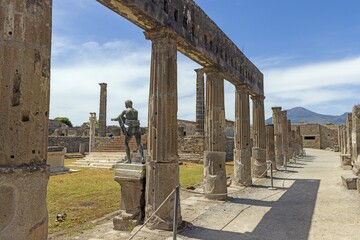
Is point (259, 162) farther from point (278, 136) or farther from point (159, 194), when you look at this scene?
point (159, 194)

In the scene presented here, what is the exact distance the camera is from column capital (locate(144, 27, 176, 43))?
6.38 meters

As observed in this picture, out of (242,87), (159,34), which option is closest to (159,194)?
(159,34)

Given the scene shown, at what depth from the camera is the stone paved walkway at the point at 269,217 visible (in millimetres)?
5922

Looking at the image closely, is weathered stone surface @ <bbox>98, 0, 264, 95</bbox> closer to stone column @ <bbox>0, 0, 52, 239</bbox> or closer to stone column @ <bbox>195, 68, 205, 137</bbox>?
stone column @ <bbox>0, 0, 52, 239</bbox>

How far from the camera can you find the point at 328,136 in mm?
47781

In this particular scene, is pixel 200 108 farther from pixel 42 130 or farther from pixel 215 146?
pixel 42 130

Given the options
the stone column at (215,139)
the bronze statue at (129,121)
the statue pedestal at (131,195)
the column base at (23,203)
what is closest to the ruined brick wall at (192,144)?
the stone column at (215,139)

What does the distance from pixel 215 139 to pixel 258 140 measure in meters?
5.98

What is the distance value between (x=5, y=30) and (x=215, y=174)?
7.46m

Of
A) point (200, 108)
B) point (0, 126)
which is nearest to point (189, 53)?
point (0, 126)

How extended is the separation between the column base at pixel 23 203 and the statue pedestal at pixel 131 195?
354 cm

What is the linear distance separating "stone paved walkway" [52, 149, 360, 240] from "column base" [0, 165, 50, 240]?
117 inches

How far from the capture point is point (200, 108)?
25734mm

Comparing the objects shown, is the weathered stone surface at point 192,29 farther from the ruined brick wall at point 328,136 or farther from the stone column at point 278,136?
the ruined brick wall at point 328,136
